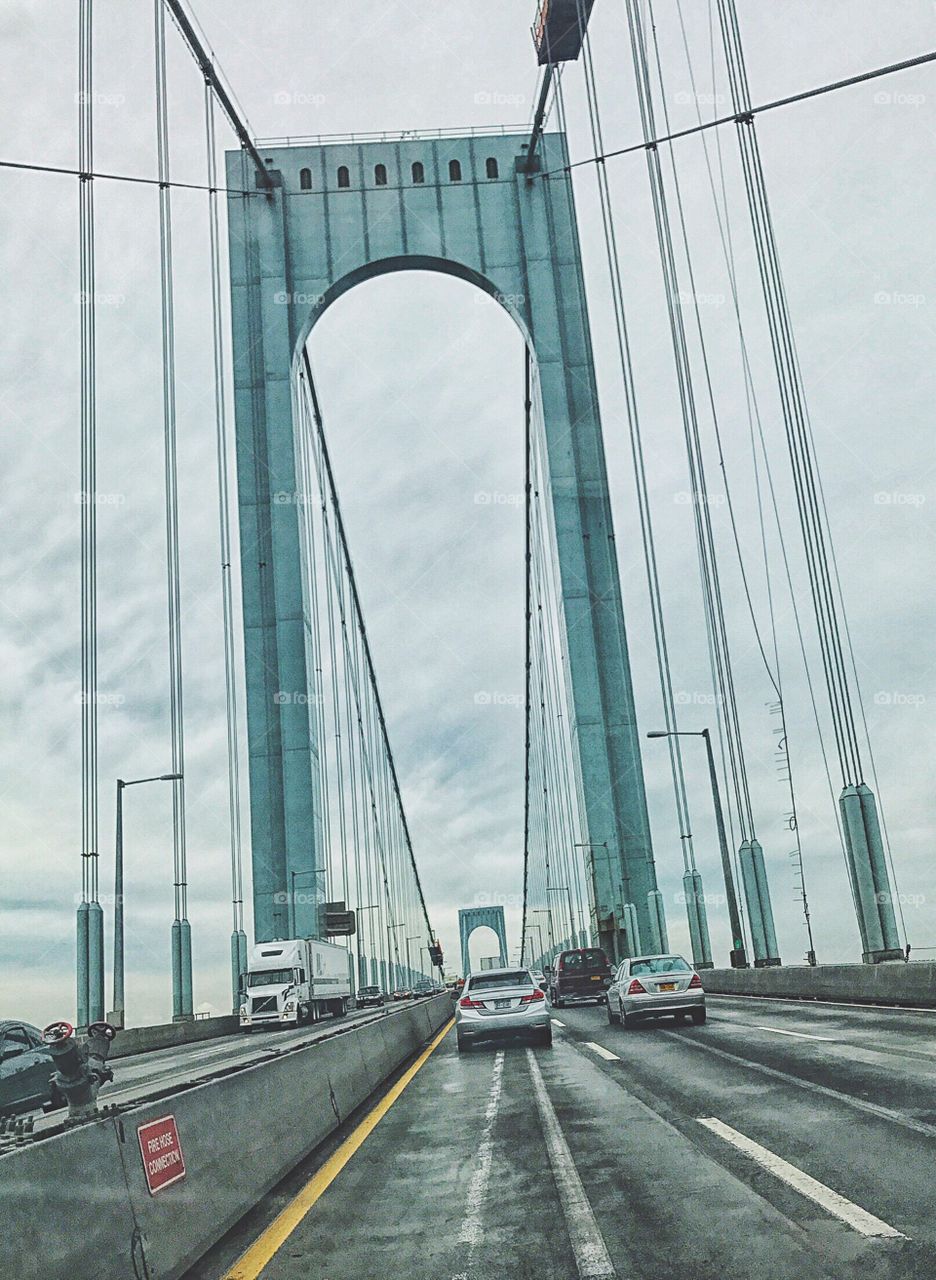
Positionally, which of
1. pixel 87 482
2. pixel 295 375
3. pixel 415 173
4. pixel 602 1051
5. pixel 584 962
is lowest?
pixel 602 1051

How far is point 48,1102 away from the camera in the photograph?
13586 mm

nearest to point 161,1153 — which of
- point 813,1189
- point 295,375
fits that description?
point 813,1189

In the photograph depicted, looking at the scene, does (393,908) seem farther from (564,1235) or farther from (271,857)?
(564,1235)

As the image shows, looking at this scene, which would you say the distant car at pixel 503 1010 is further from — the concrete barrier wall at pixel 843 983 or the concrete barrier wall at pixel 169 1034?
the concrete barrier wall at pixel 169 1034

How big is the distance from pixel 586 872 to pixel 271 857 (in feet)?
40.3

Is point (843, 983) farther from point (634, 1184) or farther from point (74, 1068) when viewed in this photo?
point (74, 1068)

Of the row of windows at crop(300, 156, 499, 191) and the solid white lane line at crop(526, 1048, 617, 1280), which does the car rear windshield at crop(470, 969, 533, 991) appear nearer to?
the solid white lane line at crop(526, 1048, 617, 1280)

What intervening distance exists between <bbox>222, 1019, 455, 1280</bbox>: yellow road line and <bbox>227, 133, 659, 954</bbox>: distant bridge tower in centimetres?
3496

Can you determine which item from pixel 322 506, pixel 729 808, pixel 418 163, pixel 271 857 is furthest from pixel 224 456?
pixel 729 808

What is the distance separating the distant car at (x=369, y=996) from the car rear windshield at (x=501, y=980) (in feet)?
146

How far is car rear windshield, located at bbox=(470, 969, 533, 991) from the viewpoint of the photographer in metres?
19.2

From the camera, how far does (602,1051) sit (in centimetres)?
1634

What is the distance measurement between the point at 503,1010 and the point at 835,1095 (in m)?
10.0

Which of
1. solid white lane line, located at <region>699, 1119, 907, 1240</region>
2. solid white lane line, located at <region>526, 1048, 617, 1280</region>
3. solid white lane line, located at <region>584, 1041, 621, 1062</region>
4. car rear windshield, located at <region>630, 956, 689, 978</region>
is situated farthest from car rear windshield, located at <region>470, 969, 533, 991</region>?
solid white lane line, located at <region>699, 1119, 907, 1240</region>
